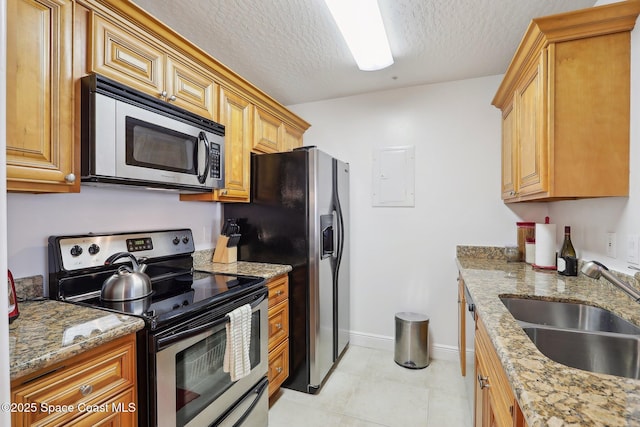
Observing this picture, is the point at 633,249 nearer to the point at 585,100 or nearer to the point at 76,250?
the point at 585,100

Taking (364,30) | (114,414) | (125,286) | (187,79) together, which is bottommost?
(114,414)

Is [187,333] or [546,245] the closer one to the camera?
[187,333]

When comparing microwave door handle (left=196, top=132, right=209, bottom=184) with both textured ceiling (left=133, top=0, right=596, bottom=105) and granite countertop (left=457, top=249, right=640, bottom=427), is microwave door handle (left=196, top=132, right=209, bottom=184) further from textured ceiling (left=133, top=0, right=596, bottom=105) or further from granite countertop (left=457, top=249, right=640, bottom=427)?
granite countertop (left=457, top=249, right=640, bottom=427)

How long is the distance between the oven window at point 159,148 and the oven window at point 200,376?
876mm

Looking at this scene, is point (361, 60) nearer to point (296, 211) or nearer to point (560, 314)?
point (296, 211)

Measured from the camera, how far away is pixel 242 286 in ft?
5.36

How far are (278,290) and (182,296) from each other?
2.37 feet

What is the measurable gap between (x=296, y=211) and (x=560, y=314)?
157 cm

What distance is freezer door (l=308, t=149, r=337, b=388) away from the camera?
2.17 m

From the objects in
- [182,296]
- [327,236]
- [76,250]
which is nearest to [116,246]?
[76,250]

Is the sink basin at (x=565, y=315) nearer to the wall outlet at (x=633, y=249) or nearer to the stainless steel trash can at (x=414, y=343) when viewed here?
the wall outlet at (x=633, y=249)

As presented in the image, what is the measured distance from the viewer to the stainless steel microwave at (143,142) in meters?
1.25

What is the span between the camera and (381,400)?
2133 millimetres

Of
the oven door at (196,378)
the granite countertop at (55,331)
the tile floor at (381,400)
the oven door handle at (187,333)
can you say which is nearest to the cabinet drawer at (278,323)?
the oven door at (196,378)
